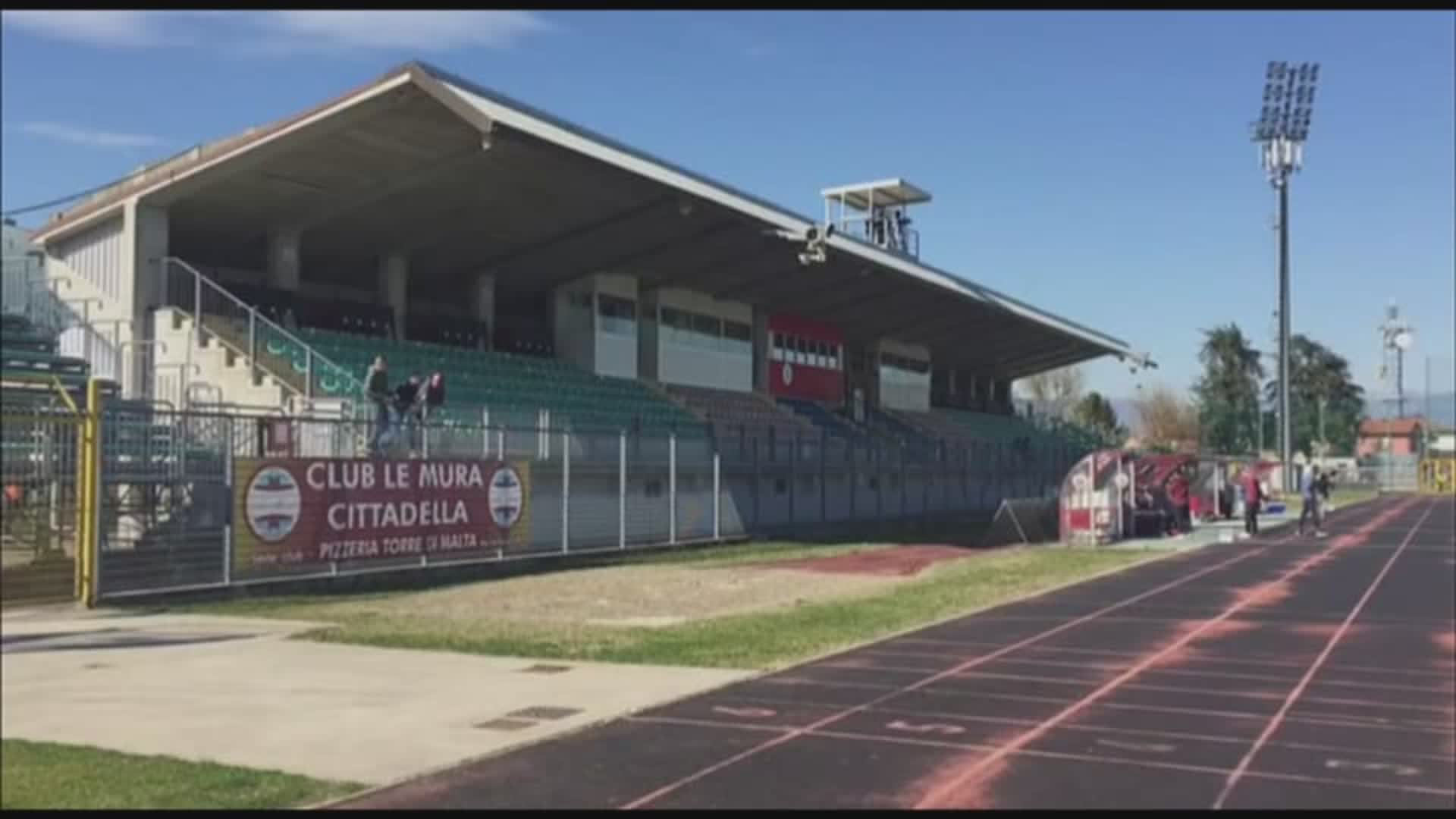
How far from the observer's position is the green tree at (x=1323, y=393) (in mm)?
137125

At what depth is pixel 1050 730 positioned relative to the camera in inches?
392

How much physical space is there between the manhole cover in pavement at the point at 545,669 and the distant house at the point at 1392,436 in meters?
157

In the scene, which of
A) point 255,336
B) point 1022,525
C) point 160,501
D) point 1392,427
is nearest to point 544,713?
point 160,501

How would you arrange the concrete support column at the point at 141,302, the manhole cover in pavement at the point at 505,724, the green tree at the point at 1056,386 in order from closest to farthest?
the manhole cover in pavement at the point at 505,724 → the concrete support column at the point at 141,302 → the green tree at the point at 1056,386

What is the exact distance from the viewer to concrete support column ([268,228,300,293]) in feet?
101

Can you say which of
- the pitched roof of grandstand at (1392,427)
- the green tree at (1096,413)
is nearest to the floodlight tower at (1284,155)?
the green tree at (1096,413)

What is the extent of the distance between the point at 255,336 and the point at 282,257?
4.27 meters

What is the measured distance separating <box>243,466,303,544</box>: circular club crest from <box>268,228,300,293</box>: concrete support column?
11644 mm

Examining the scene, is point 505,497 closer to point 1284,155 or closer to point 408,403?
point 408,403

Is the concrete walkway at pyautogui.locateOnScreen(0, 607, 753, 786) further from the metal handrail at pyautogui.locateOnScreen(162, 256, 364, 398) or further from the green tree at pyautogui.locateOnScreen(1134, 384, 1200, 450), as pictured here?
the green tree at pyautogui.locateOnScreen(1134, 384, 1200, 450)

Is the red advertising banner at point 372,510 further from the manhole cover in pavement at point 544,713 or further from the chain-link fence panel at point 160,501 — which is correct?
the manhole cover in pavement at point 544,713

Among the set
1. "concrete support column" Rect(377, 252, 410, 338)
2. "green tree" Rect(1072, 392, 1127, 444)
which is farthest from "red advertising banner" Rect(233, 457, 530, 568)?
"green tree" Rect(1072, 392, 1127, 444)

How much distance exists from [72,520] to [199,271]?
1455 cm

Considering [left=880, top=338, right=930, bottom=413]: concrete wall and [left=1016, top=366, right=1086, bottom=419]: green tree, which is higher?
[left=1016, top=366, right=1086, bottom=419]: green tree
